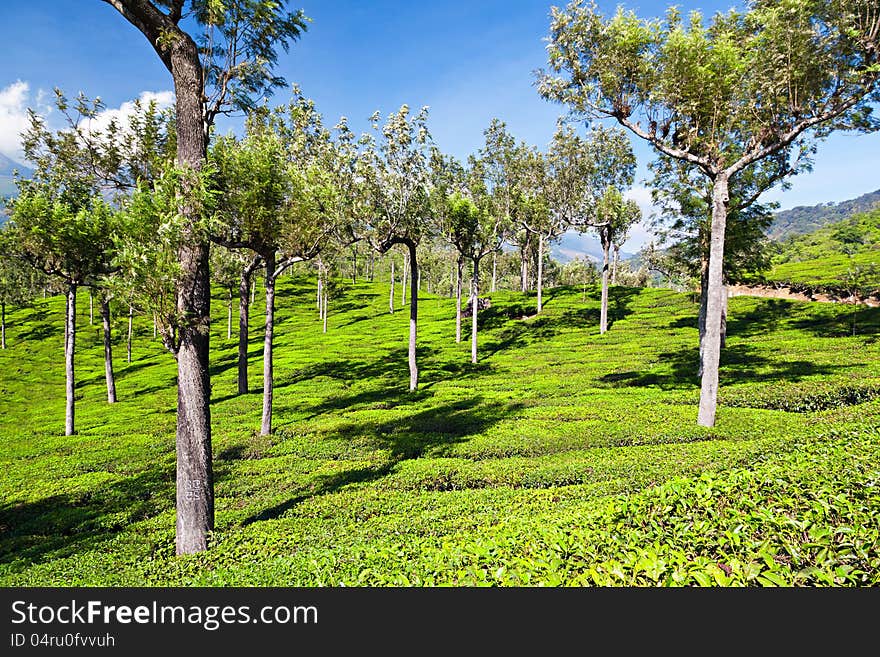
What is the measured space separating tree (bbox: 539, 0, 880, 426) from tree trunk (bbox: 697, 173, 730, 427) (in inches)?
1.6

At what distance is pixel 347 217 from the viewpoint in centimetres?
2217

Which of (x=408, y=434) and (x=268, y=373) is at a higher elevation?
(x=268, y=373)

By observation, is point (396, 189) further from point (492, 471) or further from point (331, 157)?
point (492, 471)

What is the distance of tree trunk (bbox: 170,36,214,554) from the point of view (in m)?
9.19

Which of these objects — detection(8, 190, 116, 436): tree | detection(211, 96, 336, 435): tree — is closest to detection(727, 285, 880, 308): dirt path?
detection(211, 96, 336, 435): tree

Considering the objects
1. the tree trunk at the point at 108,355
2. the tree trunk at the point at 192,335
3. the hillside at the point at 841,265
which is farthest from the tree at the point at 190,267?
the hillside at the point at 841,265

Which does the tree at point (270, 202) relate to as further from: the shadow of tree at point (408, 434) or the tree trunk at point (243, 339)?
the tree trunk at point (243, 339)

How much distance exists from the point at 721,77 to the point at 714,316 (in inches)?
347

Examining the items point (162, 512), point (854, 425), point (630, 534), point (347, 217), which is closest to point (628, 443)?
point (854, 425)

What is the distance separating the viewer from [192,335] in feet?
30.6

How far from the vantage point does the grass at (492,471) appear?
5027mm

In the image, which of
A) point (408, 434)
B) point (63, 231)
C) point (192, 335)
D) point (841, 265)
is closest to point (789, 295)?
point (841, 265)

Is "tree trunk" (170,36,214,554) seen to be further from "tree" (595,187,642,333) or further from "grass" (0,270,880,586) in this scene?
"tree" (595,187,642,333)

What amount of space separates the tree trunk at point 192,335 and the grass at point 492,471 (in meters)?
0.93
